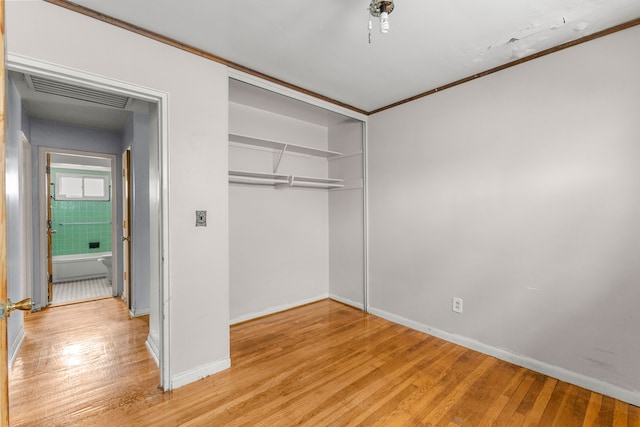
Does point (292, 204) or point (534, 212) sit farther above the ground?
point (292, 204)

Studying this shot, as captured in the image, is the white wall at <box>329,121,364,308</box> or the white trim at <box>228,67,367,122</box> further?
the white wall at <box>329,121,364,308</box>

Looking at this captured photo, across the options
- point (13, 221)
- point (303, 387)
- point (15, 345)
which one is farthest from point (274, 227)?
point (15, 345)

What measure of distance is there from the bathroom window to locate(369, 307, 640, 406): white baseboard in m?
6.48

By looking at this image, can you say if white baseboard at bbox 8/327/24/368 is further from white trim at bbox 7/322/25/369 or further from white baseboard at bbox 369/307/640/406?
white baseboard at bbox 369/307/640/406

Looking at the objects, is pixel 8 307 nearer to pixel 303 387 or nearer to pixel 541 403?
pixel 303 387

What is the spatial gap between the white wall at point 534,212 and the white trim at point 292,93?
552mm

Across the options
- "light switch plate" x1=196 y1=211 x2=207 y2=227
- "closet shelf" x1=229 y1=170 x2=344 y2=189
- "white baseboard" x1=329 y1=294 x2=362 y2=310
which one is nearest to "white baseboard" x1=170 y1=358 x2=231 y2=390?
"light switch plate" x1=196 y1=211 x2=207 y2=227

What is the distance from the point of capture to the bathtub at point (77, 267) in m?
5.09

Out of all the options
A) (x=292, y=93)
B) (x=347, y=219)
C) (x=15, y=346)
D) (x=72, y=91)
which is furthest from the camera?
(x=347, y=219)

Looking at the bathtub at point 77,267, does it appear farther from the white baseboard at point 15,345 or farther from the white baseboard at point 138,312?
the white baseboard at point 15,345

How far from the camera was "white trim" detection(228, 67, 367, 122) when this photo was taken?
2.42m

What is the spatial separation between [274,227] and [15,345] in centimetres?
250

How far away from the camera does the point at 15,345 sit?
250cm

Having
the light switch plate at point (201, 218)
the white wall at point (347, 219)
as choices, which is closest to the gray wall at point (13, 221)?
the light switch plate at point (201, 218)
